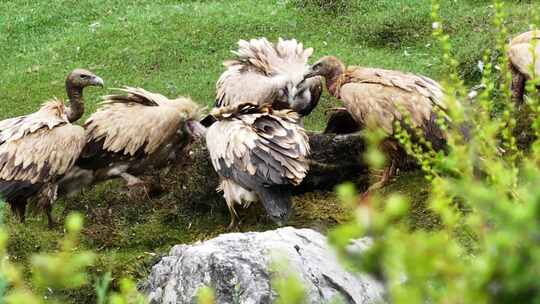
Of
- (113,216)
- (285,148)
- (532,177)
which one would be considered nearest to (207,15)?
(113,216)

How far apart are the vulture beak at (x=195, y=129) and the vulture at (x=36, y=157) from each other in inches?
37.0

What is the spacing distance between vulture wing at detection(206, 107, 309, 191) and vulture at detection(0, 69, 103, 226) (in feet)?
4.43

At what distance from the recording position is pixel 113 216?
7.18m

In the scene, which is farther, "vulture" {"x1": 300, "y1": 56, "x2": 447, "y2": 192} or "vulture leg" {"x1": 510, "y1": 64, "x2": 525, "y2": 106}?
"vulture leg" {"x1": 510, "y1": 64, "x2": 525, "y2": 106}

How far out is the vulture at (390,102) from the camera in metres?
6.18

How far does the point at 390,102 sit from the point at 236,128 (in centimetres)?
119

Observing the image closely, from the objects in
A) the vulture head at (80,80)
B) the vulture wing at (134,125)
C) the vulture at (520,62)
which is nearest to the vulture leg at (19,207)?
the vulture wing at (134,125)

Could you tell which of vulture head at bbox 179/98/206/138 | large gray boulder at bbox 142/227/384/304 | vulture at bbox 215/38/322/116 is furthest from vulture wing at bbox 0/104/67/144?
large gray boulder at bbox 142/227/384/304

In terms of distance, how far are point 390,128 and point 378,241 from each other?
5.05 m

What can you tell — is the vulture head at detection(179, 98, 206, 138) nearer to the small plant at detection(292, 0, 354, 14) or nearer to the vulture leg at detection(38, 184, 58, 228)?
the vulture leg at detection(38, 184, 58, 228)

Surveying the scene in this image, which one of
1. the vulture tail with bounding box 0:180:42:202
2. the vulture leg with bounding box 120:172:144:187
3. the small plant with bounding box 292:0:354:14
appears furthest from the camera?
the small plant with bounding box 292:0:354:14

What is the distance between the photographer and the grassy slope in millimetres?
10938

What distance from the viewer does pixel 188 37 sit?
482 inches

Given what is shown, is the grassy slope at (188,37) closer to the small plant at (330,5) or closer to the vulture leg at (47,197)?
the small plant at (330,5)
